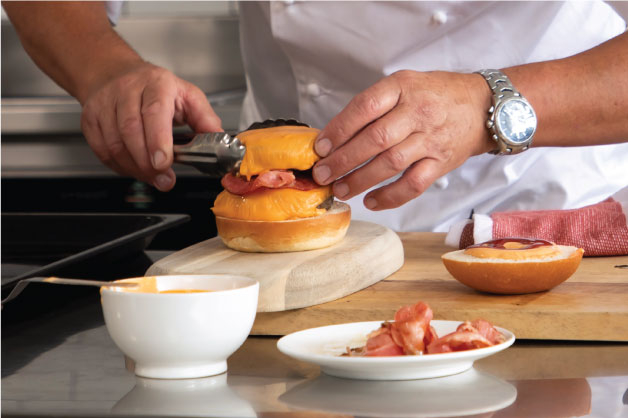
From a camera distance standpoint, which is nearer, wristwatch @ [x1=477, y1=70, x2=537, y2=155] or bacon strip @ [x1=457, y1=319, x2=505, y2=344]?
bacon strip @ [x1=457, y1=319, x2=505, y2=344]

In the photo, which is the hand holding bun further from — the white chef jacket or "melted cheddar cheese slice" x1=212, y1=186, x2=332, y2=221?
the white chef jacket

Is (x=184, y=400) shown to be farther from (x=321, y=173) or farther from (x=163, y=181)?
(x=163, y=181)

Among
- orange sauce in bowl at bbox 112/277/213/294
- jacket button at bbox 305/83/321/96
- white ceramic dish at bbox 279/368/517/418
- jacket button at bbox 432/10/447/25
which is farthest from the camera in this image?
jacket button at bbox 305/83/321/96

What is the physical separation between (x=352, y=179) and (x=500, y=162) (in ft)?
1.42

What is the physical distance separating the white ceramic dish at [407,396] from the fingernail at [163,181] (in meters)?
0.61

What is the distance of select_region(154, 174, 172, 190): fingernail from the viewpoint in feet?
4.20

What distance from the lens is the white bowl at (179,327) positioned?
72 centimetres

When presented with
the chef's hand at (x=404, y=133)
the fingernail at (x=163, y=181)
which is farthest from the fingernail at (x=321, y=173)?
the fingernail at (x=163, y=181)

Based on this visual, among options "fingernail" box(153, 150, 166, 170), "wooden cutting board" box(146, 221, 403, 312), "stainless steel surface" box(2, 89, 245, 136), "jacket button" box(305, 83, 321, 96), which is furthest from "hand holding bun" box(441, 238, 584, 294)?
"stainless steel surface" box(2, 89, 245, 136)

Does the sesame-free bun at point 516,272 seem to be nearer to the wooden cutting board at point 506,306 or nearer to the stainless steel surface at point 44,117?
the wooden cutting board at point 506,306

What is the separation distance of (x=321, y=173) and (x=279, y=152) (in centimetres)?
6

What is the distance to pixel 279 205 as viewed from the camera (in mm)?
1126

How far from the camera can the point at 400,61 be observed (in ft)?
4.81

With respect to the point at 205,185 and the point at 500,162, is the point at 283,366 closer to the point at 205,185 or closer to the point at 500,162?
the point at 500,162
